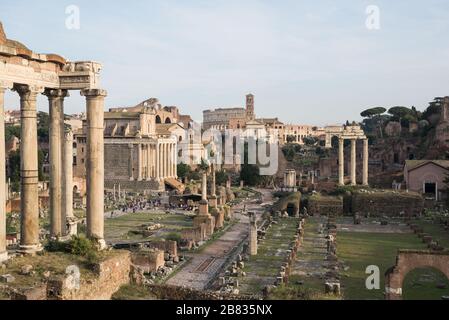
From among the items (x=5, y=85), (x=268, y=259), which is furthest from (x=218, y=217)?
(x=5, y=85)

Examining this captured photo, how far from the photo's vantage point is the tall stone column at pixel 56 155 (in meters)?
13.9

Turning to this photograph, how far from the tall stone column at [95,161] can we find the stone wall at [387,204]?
33.3m

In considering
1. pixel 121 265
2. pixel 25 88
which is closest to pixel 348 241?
pixel 121 265

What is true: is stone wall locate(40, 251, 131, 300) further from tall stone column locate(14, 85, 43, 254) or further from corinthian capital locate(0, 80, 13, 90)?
corinthian capital locate(0, 80, 13, 90)

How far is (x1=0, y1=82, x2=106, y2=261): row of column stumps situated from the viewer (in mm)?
12867

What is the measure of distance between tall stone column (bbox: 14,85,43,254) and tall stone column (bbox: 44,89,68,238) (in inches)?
34.6

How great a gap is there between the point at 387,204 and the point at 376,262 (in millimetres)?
20783

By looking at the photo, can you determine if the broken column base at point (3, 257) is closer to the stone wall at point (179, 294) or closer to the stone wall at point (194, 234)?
the stone wall at point (179, 294)

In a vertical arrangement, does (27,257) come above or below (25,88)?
below

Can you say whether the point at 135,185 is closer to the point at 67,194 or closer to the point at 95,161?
the point at 67,194

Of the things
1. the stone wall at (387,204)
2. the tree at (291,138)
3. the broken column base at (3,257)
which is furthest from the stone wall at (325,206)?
the tree at (291,138)

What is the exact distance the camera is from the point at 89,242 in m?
13.2

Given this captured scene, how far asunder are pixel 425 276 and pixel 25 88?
1509 cm

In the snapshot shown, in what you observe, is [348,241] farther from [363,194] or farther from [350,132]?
[350,132]
